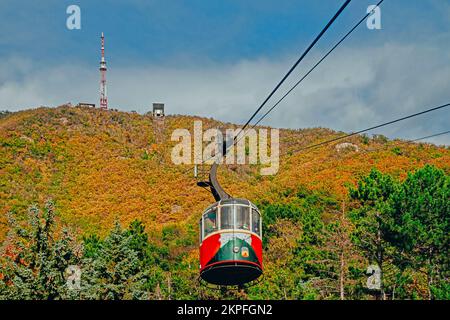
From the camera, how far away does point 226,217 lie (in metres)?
21.5

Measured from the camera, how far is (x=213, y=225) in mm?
21938

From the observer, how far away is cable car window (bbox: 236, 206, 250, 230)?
21484mm

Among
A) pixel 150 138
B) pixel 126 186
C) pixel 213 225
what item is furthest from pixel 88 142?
pixel 213 225

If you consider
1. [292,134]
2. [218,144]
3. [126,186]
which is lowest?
[126,186]

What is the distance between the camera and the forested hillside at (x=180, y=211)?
3719cm

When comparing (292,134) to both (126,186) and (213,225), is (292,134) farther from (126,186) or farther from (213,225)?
(213,225)
